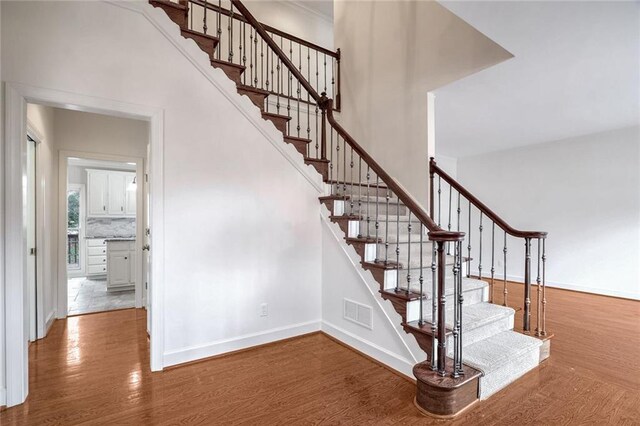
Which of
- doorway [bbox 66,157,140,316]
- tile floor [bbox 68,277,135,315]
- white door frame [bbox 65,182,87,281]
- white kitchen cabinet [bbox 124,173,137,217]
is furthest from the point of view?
white kitchen cabinet [bbox 124,173,137,217]

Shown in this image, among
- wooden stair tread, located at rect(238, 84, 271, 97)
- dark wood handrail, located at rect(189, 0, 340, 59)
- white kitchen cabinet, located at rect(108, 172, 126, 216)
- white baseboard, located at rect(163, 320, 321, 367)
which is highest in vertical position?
dark wood handrail, located at rect(189, 0, 340, 59)

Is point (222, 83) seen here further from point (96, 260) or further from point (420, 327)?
point (96, 260)

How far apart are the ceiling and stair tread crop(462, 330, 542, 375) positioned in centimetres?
235

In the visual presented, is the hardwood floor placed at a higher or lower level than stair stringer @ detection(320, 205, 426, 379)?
lower

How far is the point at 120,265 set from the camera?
5410mm

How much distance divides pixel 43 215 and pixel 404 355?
3.92m

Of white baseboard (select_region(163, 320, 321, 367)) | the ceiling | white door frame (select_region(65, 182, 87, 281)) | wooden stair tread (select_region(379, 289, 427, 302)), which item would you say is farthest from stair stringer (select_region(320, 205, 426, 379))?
white door frame (select_region(65, 182, 87, 281))

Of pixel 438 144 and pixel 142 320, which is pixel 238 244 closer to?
pixel 142 320

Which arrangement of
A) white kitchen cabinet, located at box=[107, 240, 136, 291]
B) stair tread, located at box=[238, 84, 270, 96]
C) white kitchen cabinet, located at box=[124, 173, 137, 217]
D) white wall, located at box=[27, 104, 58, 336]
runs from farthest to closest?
1. white kitchen cabinet, located at box=[124, 173, 137, 217]
2. white kitchen cabinet, located at box=[107, 240, 136, 291]
3. white wall, located at box=[27, 104, 58, 336]
4. stair tread, located at box=[238, 84, 270, 96]

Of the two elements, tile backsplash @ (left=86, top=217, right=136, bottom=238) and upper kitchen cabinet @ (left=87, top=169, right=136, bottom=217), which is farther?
tile backsplash @ (left=86, top=217, right=136, bottom=238)

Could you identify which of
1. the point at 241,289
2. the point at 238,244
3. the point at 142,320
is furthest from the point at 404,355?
the point at 142,320

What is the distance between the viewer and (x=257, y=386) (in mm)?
2365

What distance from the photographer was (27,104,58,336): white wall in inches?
129

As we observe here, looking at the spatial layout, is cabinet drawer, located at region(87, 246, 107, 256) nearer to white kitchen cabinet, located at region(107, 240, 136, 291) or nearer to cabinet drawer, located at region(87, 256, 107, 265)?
cabinet drawer, located at region(87, 256, 107, 265)
